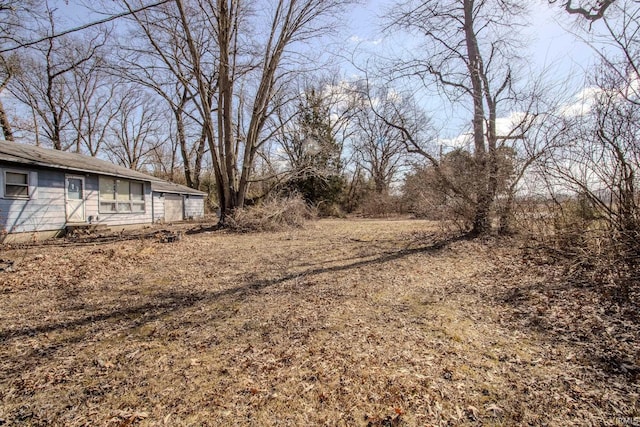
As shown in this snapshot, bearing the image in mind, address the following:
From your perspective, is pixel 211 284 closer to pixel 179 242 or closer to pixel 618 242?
pixel 179 242

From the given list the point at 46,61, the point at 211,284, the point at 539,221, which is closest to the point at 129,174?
the point at 211,284

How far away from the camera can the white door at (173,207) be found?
17703 mm

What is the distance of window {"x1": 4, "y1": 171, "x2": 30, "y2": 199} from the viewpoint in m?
9.42

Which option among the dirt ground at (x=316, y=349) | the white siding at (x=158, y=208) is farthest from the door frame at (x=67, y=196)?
the dirt ground at (x=316, y=349)

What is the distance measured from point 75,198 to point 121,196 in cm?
213

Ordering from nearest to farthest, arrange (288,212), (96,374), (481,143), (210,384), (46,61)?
1. (210,384)
2. (96,374)
3. (481,143)
4. (288,212)
5. (46,61)

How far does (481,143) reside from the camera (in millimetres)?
8398

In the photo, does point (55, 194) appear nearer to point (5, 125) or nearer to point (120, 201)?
point (120, 201)

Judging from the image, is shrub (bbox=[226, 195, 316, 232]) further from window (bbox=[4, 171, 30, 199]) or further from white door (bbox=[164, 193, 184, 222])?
white door (bbox=[164, 193, 184, 222])

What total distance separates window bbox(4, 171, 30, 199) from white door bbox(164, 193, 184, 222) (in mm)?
7548

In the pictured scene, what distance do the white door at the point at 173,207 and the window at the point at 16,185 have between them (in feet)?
24.8

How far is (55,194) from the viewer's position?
1074 centimetres

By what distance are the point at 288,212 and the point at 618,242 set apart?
10.4 metres

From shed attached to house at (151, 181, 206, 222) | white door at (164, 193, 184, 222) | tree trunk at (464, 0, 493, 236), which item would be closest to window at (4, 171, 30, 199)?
shed attached to house at (151, 181, 206, 222)
